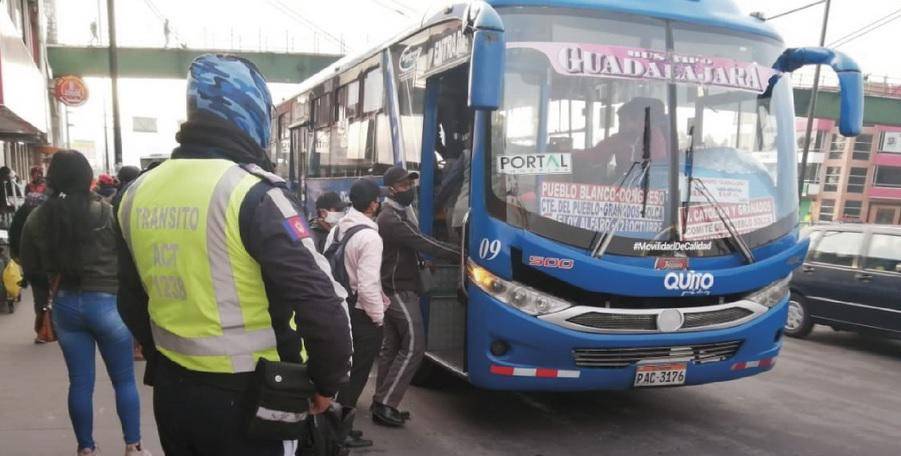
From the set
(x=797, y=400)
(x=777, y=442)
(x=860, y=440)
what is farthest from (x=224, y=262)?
(x=797, y=400)

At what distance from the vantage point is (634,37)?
4.64 metres

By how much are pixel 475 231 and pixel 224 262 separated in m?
2.68

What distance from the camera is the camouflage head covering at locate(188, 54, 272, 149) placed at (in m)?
2.08

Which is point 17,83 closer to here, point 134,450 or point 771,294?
point 134,450

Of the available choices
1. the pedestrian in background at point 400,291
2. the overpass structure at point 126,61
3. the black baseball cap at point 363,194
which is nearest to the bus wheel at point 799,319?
the pedestrian in background at point 400,291

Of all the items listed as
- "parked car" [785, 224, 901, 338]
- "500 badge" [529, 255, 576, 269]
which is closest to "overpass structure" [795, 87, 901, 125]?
"parked car" [785, 224, 901, 338]

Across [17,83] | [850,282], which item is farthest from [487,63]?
[17,83]

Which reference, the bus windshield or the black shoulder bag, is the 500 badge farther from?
the black shoulder bag

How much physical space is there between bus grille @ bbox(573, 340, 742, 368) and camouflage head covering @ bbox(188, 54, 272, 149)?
2.88m

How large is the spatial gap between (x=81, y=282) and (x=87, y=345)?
A: 0.37 meters

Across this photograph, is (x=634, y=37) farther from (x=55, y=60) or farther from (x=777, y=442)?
(x=55, y=60)

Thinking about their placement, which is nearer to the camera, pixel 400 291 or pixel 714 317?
pixel 714 317

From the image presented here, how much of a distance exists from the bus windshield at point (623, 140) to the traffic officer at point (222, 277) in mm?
2541

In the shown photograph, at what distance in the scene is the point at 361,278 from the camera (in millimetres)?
4426
